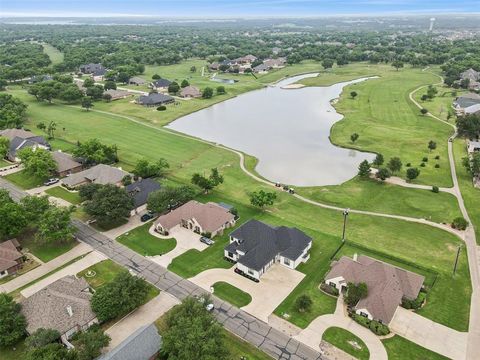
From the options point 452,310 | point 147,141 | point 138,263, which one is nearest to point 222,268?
point 138,263

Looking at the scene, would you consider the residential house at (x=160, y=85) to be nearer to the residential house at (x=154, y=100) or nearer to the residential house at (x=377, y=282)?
the residential house at (x=154, y=100)

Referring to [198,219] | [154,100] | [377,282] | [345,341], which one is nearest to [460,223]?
[377,282]

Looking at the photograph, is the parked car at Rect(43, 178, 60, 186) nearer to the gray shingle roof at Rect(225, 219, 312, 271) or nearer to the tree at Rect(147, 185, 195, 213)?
the tree at Rect(147, 185, 195, 213)

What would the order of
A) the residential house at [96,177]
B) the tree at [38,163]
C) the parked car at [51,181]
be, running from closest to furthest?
the residential house at [96,177] < the tree at [38,163] < the parked car at [51,181]

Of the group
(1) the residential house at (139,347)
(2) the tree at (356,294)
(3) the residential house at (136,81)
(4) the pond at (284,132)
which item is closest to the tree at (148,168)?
(4) the pond at (284,132)

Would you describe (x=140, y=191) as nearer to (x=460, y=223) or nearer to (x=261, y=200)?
(x=261, y=200)

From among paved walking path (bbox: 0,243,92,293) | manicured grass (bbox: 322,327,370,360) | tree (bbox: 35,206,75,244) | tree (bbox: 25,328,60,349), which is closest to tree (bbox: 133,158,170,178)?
tree (bbox: 35,206,75,244)
